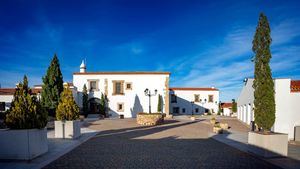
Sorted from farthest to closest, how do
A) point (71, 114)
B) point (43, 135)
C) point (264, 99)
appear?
1. point (71, 114)
2. point (264, 99)
3. point (43, 135)

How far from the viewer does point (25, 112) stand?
710 centimetres

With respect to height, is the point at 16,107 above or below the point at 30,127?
above

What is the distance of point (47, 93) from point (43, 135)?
18.5 meters

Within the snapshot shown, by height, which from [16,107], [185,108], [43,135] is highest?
[16,107]

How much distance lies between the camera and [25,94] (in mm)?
7504

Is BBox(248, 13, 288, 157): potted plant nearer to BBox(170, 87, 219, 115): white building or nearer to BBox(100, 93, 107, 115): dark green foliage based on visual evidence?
BBox(100, 93, 107, 115): dark green foliage

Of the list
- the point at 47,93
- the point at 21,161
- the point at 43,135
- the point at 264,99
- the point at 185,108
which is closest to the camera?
the point at 21,161

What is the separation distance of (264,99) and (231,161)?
309 centimetres

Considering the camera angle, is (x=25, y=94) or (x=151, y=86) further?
(x=151, y=86)

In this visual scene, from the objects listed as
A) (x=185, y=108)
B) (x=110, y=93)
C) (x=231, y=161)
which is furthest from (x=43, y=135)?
(x=185, y=108)

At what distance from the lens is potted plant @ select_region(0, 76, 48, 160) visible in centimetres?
654

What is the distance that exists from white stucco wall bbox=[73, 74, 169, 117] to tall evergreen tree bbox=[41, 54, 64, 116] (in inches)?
320

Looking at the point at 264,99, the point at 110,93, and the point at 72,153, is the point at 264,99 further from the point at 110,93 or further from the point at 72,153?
the point at 110,93

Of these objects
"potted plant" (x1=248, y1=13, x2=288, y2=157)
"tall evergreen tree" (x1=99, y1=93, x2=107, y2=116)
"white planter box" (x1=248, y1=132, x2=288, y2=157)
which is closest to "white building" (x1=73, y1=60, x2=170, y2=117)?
"tall evergreen tree" (x1=99, y1=93, x2=107, y2=116)
